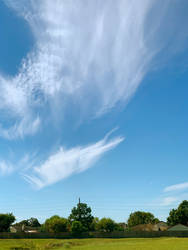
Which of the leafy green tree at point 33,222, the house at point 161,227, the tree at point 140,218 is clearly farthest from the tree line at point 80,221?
the leafy green tree at point 33,222

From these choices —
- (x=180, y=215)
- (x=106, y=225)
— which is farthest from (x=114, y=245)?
(x=180, y=215)

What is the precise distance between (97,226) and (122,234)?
1706cm

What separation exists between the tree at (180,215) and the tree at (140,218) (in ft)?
146

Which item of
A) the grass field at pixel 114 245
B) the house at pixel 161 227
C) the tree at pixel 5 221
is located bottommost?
the grass field at pixel 114 245

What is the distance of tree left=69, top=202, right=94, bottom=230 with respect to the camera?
80812 mm

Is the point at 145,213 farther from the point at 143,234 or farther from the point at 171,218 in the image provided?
the point at 143,234

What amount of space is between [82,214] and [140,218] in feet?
221

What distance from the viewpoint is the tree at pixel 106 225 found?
85750 millimetres

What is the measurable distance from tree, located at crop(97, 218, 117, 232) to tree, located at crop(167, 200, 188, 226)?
77.9ft

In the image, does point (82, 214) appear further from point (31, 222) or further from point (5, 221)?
point (31, 222)

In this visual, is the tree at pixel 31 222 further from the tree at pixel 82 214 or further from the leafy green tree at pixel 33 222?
the tree at pixel 82 214

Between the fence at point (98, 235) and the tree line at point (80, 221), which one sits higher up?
the tree line at point (80, 221)

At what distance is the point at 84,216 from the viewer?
81750mm

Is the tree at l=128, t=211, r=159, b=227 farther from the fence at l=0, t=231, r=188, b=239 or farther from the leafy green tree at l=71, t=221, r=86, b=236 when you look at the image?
the leafy green tree at l=71, t=221, r=86, b=236
